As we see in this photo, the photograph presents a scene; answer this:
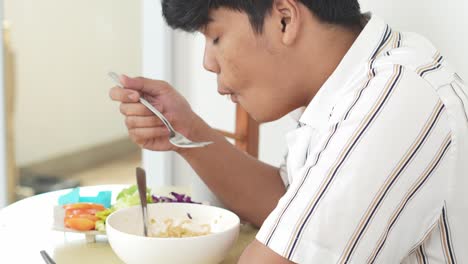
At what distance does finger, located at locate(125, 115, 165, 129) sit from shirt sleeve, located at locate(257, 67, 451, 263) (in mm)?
509

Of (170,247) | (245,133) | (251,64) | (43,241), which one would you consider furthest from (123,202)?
(245,133)

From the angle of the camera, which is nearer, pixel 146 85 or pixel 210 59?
pixel 210 59

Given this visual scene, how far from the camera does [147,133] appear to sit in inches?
52.1

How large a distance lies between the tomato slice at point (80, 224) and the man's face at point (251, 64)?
1.00 ft

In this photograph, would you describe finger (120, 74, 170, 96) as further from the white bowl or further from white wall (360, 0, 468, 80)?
white wall (360, 0, 468, 80)

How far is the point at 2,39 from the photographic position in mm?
2379

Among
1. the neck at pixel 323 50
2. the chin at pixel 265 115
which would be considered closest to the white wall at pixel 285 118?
the chin at pixel 265 115

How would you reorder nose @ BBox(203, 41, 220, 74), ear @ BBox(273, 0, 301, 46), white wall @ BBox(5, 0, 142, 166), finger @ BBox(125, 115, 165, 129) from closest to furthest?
1. ear @ BBox(273, 0, 301, 46)
2. nose @ BBox(203, 41, 220, 74)
3. finger @ BBox(125, 115, 165, 129)
4. white wall @ BBox(5, 0, 142, 166)

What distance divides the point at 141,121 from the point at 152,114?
24 mm

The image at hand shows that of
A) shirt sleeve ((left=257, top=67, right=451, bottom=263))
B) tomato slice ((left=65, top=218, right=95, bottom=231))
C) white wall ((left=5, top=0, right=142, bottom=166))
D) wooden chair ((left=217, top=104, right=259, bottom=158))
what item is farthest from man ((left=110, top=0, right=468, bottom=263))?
white wall ((left=5, top=0, right=142, bottom=166))

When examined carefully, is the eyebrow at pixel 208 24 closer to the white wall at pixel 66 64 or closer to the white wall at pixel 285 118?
the white wall at pixel 285 118

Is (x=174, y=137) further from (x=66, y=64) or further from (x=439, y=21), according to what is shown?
(x=66, y=64)

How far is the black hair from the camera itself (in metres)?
1.00

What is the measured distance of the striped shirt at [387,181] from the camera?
828mm
